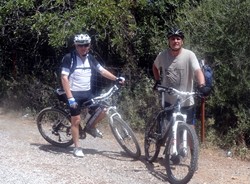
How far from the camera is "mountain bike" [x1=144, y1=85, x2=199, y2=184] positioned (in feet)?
21.2

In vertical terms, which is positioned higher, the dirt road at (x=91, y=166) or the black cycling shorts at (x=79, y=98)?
the black cycling shorts at (x=79, y=98)

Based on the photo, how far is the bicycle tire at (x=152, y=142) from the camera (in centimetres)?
747

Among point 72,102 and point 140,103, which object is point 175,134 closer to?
point 72,102

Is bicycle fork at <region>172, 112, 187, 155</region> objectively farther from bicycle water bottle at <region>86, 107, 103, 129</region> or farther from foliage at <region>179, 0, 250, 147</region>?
foliage at <region>179, 0, 250, 147</region>

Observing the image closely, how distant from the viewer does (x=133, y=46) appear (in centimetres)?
1088

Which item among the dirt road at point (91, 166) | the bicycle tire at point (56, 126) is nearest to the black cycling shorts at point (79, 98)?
the bicycle tire at point (56, 126)

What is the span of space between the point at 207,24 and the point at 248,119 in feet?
6.23

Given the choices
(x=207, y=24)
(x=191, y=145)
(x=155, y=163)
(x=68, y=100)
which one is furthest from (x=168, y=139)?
(x=207, y=24)

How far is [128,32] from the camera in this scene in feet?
35.0

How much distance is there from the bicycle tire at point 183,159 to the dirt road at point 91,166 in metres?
0.23

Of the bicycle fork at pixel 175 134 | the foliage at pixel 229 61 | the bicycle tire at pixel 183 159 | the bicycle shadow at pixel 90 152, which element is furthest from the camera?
the foliage at pixel 229 61

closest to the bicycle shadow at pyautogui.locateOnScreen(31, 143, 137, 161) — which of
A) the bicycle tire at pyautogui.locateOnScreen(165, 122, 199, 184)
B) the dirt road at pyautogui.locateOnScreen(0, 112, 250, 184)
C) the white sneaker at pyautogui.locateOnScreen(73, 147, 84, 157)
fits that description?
the dirt road at pyautogui.locateOnScreen(0, 112, 250, 184)

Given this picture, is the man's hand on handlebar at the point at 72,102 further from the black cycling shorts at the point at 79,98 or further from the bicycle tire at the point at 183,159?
the bicycle tire at the point at 183,159

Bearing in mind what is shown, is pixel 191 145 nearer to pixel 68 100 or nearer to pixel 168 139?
pixel 168 139
